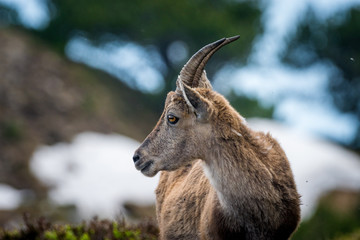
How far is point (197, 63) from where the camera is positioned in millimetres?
4477

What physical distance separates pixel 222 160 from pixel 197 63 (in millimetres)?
965

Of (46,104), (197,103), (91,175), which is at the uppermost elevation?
(46,104)

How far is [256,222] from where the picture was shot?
4.18 metres

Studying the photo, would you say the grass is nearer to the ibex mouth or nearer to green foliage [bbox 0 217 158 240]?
green foliage [bbox 0 217 158 240]

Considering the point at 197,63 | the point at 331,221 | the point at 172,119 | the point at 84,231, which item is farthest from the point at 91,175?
the point at 197,63

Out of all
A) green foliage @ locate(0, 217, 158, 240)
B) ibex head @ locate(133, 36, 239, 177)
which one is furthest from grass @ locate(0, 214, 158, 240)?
ibex head @ locate(133, 36, 239, 177)

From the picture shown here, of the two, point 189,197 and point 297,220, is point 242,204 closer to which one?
point 297,220

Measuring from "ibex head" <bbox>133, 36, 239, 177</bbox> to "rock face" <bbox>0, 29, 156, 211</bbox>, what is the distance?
1365 cm

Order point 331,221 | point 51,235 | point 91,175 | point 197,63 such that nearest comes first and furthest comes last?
point 197,63 → point 51,235 → point 331,221 → point 91,175

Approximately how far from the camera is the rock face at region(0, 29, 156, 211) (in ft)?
60.6

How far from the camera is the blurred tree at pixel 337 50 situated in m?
21.1

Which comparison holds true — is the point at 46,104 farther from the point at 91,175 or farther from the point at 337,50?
the point at 337,50

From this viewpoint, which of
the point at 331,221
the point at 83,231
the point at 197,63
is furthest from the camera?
the point at 331,221

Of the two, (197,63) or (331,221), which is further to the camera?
(331,221)
